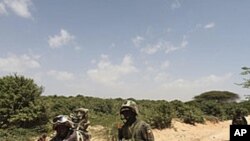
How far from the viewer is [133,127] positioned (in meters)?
6.79

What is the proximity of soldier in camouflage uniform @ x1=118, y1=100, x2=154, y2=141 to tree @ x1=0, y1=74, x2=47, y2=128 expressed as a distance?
16895 millimetres

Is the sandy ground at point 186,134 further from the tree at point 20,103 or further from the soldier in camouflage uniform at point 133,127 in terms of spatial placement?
the soldier in camouflage uniform at point 133,127

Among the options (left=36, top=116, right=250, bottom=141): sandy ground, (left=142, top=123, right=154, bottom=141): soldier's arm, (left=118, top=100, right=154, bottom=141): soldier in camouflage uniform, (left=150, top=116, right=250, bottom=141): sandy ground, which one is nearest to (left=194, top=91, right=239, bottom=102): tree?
(left=150, top=116, right=250, bottom=141): sandy ground

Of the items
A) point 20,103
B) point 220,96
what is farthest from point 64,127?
point 220,96

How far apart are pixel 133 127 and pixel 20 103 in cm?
1799

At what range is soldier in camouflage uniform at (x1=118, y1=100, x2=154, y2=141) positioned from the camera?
6.69 m

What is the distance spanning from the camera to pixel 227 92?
66000mm

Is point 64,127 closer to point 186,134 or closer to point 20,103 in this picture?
point 20,103

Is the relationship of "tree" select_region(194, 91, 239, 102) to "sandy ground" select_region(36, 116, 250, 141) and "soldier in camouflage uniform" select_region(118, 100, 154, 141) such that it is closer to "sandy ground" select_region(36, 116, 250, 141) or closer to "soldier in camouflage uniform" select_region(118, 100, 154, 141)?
"sandy ground" select_region(36, 116, 250, 141)

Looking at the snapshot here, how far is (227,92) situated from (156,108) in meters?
39.8

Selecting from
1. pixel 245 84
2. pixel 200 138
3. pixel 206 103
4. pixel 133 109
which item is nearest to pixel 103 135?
pixel 200 138

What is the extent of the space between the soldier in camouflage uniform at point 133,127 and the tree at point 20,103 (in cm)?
1689

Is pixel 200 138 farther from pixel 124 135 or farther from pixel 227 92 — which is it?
pixel 227 92

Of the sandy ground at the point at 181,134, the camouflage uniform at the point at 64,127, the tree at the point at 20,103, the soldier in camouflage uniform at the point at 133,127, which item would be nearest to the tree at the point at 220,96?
the sandy ground at the point at 181,134
